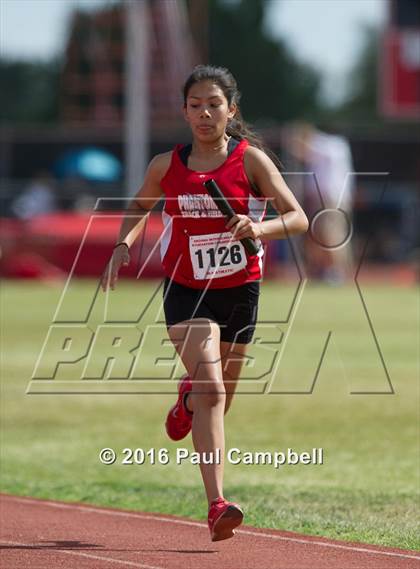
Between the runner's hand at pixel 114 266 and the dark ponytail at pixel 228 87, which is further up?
the dark ponytail at pixel 228 87

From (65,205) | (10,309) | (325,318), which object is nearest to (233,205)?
(325,318)

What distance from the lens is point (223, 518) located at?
6.59 metres

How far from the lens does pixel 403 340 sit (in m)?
Answer: 19.7

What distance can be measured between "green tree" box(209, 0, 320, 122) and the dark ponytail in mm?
81283

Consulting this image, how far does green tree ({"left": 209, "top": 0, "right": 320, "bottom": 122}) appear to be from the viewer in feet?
298

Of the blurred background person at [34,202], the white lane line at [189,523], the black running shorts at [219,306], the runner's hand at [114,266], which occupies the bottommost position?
the blurred background person at [34,202]

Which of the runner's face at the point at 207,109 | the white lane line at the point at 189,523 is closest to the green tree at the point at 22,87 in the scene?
the white lane line at the point at 189,523

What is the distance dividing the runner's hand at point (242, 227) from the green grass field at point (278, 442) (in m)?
1.77

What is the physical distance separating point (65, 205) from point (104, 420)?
2953 centimetres

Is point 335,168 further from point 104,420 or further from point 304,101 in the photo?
point 304,101

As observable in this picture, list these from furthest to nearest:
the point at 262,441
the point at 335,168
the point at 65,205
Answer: the point at 65,205
the point at 335,168
the point at 262,441

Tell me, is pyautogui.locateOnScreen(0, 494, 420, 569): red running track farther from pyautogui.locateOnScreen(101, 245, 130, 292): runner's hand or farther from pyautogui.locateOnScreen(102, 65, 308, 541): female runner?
pyautogui.locateOnScreen(101, 245, 130, 292): runner's hand

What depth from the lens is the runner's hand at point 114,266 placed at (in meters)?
7.37

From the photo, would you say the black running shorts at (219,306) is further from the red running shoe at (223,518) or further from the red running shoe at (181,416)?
the red running shoe at (223,518)
